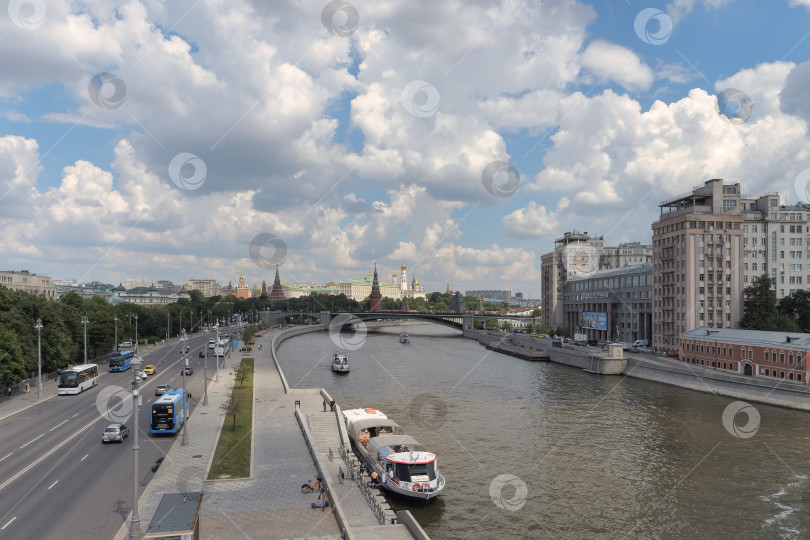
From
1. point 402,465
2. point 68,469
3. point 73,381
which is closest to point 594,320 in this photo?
point 73,381

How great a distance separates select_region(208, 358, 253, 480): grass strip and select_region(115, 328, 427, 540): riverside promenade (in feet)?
1.30

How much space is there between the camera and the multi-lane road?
2012 cm

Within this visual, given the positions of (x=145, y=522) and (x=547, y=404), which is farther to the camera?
(x=547, y=404)

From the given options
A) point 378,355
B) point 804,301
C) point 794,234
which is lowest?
point 378,355

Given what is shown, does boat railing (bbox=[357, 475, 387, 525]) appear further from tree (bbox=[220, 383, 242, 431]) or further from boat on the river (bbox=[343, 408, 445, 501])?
tree (bbox=[220, 383, 242, 431])

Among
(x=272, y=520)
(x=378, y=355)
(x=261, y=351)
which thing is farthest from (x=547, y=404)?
(x=261, y=351)

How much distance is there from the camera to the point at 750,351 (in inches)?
2372

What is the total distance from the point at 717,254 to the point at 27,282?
14897cm

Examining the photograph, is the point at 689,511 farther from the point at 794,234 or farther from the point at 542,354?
the point at 794,234

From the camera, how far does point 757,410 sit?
160 feet

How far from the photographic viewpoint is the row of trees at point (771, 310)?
2805 inches

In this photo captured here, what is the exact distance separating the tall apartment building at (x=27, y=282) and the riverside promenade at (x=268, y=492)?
11146 centimetres

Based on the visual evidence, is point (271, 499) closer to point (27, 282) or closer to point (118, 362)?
point (118, 362)

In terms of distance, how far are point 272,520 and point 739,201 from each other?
3639 inches
